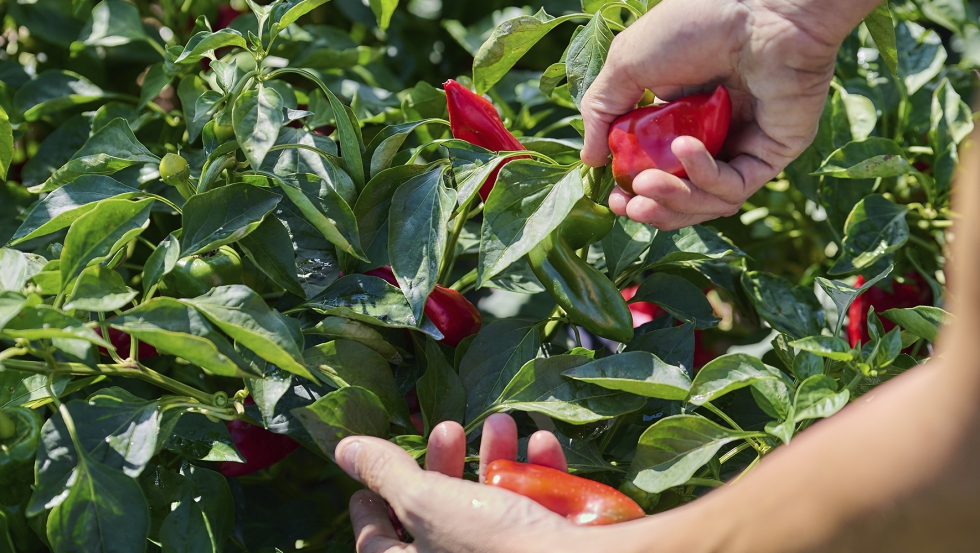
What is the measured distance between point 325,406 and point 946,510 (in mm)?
445

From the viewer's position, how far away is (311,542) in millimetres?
920

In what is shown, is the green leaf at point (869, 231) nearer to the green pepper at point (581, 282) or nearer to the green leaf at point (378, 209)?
the green pepper at point (581, 282)

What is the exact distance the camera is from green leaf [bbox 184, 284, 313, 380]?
1.94ft

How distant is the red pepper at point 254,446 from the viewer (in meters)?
0.83

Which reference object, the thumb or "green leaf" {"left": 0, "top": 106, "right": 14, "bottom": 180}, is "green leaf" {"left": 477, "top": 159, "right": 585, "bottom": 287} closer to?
the thumb

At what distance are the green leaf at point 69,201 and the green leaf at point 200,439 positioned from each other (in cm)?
21

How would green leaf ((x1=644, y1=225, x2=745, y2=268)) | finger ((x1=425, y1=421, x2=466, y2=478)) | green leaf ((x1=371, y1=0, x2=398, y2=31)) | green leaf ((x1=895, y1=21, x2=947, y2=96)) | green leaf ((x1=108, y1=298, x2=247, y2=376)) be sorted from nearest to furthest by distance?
green leaf ((x1=108, y1=298, x2=247, y2=376)) < finger ((x1=425, y1=421, x2=466, y2=478)) < green leaf ((x1=644, y1=225, x2=745, y2=268)) < green leaf ((x1=371, y1=0, x2=398, y2=31)) < green leaf ((x1=895, y1=21, x2=947, y2=96))

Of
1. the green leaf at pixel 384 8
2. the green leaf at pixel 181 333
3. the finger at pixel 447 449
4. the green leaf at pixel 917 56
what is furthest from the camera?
the green leaf at pixel 917 56

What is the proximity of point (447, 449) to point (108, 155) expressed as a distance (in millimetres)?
458

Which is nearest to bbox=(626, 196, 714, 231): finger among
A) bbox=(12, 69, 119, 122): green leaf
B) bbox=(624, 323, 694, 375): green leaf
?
bbox=(624, 323, 694, 375): green leaf

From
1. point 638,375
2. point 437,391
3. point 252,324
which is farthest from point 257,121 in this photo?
point 638,375

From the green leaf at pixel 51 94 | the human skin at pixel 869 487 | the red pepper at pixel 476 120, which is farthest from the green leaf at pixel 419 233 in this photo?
the green leaf at pixel 51 94

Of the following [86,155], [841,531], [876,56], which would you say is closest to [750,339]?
[876,56]

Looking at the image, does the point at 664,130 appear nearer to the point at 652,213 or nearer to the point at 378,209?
the point at 652,213
